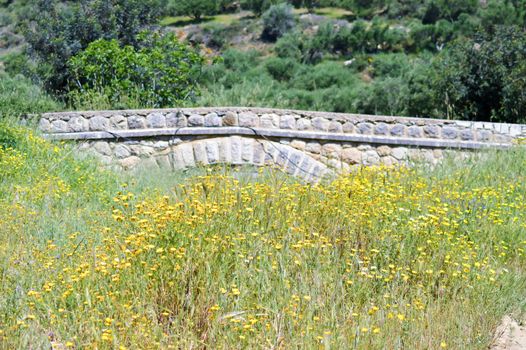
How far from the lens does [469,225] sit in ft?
22.8

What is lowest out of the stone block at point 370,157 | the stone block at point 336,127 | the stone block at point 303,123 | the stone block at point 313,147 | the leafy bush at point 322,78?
the leafy bush at point 322,78

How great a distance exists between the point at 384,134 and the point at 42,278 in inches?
352

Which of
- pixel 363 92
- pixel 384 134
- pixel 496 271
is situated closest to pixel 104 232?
pixel 496 271

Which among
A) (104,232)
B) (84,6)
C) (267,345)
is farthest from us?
(84,6)

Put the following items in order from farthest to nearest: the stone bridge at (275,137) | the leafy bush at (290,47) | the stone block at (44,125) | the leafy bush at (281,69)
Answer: the leafy bush at (290,47) < the leafy bush at (281,69) < the stone bridge at (275,137) < the stone block at (44,125)

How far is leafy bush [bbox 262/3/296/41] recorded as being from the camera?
114 feet

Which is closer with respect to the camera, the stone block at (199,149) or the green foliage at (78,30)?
the stone block at (199,149)

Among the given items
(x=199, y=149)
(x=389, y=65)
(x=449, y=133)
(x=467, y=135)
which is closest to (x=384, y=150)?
(x=449, y=133)

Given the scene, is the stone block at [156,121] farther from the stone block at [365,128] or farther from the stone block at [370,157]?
the stone block at [370,157]

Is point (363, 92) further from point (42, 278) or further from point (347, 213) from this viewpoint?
point (42, 278)

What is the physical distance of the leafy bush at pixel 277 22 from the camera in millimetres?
34781

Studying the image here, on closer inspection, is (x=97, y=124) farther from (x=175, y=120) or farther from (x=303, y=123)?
(x=303, y=123)

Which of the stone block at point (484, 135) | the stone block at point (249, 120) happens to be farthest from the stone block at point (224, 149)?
the stone block at point (484, 135)

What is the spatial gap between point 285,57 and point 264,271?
1013 inches
